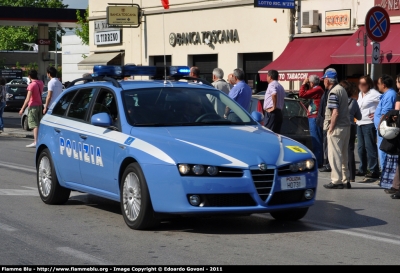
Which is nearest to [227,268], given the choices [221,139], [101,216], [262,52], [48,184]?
[221,139]

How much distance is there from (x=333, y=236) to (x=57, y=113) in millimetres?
4291

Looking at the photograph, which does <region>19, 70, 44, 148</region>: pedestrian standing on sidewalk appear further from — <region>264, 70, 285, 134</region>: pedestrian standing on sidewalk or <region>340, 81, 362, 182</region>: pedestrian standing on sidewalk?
<region>340, 81, 362, 182</region>: pedestrian standing on sidewalk

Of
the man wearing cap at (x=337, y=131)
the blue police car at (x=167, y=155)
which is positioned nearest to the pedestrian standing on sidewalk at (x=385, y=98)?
the man wearing cap at (x=337, y=131)

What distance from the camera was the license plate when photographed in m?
8.54

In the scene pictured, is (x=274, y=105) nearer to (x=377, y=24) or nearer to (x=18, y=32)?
(x=377, y=24)

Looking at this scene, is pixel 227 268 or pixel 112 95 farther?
pixel 112 95

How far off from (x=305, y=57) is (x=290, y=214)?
59.1 feet

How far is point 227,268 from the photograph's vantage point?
668cm

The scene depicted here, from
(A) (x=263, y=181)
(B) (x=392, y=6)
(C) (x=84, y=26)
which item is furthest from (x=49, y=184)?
(C) (x=84, y=26)

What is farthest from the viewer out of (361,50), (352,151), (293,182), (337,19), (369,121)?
(337,19)

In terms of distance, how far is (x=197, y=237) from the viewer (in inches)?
329

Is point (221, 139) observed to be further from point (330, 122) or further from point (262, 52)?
point (262, 52)

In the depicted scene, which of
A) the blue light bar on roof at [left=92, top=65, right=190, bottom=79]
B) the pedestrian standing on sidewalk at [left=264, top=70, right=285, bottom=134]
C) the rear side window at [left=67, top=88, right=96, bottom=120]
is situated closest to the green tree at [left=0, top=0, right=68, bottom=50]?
the pedestrian standing on sidewalk at [left=264, top=70, right=285, bottom=134]

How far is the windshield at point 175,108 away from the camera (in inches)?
370
